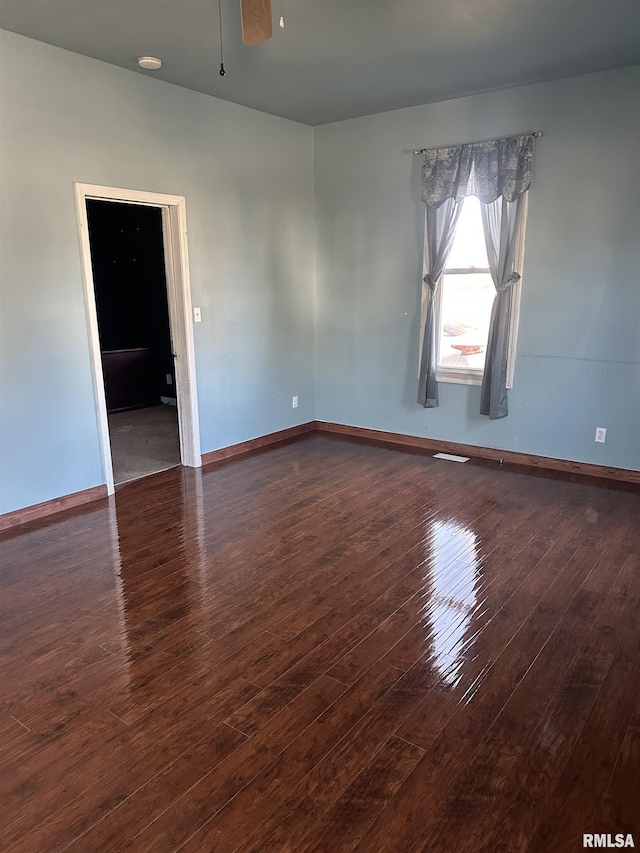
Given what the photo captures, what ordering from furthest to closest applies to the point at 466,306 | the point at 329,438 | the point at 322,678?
the point at 329,438, the point at 466,306, the point at 322,678

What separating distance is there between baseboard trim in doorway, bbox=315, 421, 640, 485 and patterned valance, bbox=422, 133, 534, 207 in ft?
6.71

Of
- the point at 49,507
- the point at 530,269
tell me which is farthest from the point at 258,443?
the point at 530,269

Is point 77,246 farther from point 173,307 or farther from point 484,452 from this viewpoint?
point 484,452

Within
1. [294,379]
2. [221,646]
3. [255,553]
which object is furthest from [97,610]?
[294,379]

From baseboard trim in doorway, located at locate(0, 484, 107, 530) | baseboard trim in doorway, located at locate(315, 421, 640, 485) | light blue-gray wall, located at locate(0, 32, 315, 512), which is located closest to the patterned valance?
light blue-gray wall, located at locate(0, 32, 315, 512)

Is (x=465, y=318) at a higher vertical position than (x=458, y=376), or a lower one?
higher

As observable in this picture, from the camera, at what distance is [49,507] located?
3.88m

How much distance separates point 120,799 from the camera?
1687 millimetres

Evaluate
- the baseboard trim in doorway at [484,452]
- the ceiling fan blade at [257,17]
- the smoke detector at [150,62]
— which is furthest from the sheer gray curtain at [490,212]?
the ceiling fan blade at [257,17]

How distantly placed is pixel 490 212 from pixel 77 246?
3.10 meters

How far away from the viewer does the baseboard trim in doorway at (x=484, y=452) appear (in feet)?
14.5

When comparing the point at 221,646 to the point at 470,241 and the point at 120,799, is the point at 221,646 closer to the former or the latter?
the point at 120,799

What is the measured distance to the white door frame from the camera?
388cm

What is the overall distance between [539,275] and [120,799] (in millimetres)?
4272
